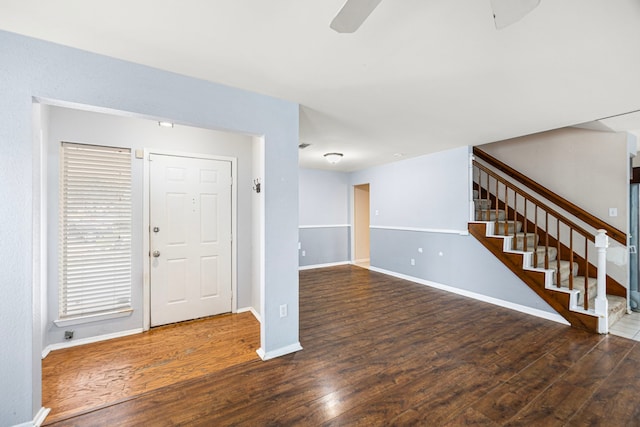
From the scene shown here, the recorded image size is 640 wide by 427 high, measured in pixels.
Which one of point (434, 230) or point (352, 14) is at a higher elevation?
point (352, 14)

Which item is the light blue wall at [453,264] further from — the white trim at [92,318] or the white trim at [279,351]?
the white trim at [92,318]

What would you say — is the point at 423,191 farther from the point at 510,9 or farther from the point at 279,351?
the point at 510,9

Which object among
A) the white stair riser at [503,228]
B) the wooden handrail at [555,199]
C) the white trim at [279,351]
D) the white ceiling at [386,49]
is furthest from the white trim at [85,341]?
the wooden handrail at [555,199]

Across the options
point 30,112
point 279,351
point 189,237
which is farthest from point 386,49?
point 189,237

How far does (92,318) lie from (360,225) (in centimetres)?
555

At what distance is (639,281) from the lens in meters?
3.58

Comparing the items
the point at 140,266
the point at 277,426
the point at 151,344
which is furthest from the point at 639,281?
the point at 140,266

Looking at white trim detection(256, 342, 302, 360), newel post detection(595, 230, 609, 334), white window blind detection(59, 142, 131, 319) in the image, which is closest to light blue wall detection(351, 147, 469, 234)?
newel post detection(595, 230, 609, 334)

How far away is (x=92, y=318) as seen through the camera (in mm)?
2672

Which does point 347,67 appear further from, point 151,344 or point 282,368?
point 151,344

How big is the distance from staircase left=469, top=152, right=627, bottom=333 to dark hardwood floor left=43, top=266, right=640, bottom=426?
0.29 metres

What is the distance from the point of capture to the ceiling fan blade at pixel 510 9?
0.98 metres

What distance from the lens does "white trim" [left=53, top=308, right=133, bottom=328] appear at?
255cm

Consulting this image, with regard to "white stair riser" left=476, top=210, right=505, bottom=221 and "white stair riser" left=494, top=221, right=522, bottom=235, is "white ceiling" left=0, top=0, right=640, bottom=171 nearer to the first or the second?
"white stair riser" left=494, top=221, right=522, bottom=235
